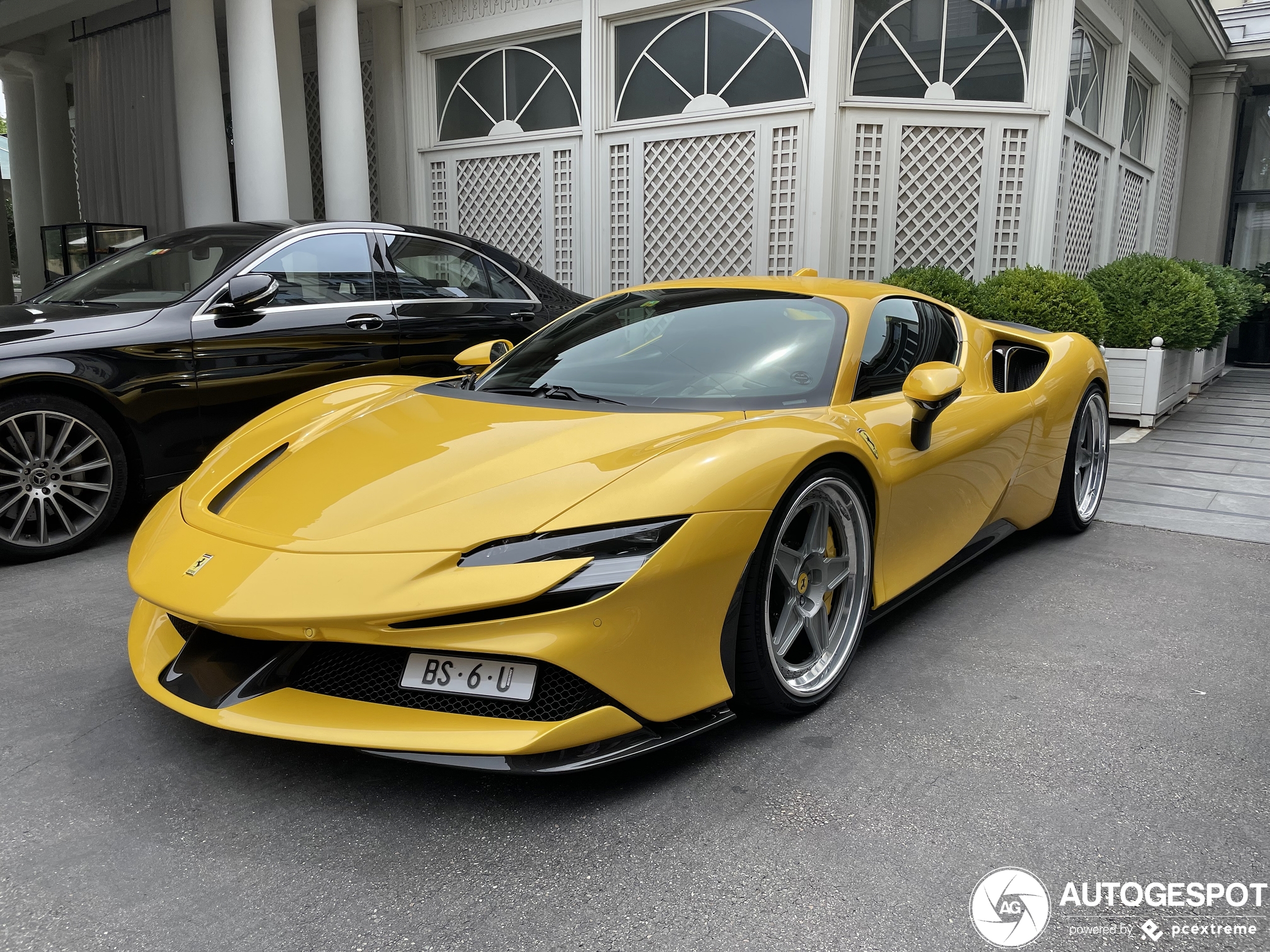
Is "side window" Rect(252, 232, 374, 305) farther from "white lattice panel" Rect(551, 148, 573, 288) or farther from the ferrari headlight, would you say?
"white lattice panel" Rect(551, 148, 573, 288)

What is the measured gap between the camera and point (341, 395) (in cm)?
336

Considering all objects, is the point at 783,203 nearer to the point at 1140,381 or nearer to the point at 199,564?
the point at 1140,381

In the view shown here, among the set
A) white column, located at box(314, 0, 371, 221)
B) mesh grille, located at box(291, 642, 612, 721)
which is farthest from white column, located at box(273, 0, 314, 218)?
mesh grille, located at box(291, 642, 612, 721)

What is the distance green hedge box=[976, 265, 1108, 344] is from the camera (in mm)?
7242

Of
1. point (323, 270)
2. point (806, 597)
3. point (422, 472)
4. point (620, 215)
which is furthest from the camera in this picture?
point (620, 215)

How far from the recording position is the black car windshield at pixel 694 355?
279 cm

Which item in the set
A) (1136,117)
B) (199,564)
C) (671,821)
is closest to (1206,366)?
(1136,117)

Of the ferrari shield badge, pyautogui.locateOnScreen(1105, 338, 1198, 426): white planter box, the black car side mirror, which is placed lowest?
pyautogui.locateOnScreen(1105, 338, 1198, 426): white planter box

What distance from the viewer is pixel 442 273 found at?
17.5ft

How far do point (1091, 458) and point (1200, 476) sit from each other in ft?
6.29

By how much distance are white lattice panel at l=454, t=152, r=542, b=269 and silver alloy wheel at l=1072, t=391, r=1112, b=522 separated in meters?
6.51

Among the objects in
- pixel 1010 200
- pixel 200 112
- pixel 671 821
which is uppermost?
pixel 200 112

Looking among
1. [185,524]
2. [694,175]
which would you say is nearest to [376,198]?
[694,175]

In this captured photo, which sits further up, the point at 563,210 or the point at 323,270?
the point at 563,210
